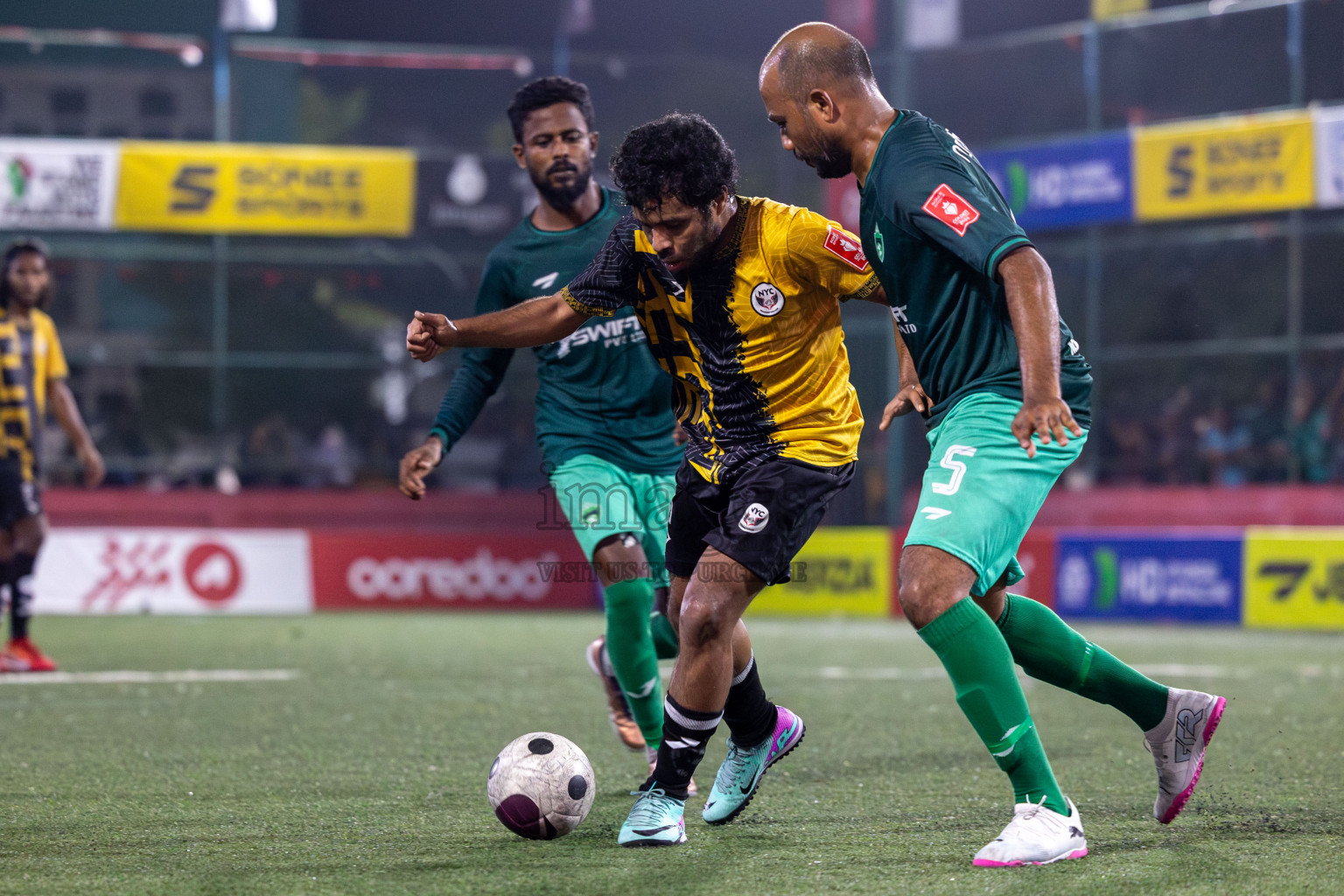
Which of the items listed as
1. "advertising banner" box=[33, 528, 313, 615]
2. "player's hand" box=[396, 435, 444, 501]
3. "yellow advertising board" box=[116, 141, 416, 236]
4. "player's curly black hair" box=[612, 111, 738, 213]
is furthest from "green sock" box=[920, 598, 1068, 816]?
"yellow advertising board" box=[116, 141, 416, 236]

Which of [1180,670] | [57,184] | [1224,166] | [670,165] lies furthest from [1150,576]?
[57,184]

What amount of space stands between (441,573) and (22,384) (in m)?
6.76

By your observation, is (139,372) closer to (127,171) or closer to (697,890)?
(127,171)

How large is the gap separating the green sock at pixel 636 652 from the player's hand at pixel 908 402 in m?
1.16

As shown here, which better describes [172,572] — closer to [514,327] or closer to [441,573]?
[441,573]

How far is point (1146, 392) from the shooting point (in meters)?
16.8

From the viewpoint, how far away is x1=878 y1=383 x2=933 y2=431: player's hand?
398cm

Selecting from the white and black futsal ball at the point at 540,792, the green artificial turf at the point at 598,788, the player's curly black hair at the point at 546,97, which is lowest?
the green artificial turf at the point at 598,788

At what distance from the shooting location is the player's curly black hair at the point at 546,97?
5.36m

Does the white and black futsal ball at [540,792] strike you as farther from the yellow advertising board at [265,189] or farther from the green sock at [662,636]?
the yellow advertising board at [265,189]

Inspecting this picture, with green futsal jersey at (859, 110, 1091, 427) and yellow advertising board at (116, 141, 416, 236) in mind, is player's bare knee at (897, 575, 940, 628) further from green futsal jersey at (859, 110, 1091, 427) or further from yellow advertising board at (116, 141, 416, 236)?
yellow advertising board at (116, 141, 416, 236)

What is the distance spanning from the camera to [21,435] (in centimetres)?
851

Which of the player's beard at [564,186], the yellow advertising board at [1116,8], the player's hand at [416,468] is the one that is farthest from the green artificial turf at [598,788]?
the yellow advertising board at [1116,8]

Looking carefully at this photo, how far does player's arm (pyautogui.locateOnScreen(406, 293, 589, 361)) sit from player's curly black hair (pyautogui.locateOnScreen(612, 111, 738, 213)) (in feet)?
1.47
